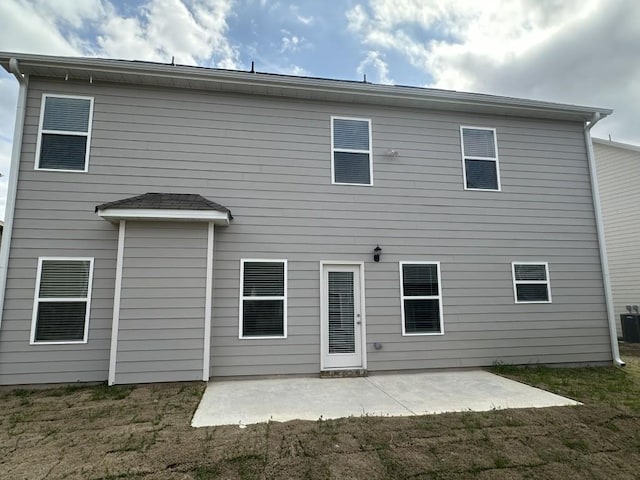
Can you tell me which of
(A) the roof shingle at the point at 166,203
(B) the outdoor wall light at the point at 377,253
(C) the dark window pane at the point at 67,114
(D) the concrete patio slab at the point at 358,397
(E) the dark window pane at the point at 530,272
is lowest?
(D) the concrete patio slab at the point at 358,397

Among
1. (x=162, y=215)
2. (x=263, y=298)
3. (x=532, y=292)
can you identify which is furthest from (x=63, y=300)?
(x=532, y=292)

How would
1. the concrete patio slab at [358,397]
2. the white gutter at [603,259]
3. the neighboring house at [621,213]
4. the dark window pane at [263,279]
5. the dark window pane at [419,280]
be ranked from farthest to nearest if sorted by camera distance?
the neighboring house at [621,213], the white gutter at [603,259], the dark window pane at [419,280], the dark window pane at [263,279], the concrete patio slab at [358,397]

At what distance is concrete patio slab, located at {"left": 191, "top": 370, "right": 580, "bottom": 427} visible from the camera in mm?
4137

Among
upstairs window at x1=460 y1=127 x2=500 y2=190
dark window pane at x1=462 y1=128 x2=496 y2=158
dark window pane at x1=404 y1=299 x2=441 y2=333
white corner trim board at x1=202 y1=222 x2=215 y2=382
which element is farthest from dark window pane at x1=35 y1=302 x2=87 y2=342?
dark window pane at x1=462 y1=128 x2=496 y2=158

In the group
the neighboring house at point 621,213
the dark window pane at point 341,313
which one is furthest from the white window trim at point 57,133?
the neighboring house at point 621,213

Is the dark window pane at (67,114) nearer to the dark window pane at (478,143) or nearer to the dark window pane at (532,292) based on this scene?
the dark window pane at (478,143)

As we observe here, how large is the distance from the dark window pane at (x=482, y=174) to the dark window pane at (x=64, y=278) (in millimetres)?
7124

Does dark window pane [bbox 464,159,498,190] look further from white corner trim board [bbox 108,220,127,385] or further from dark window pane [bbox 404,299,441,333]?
white corner trim board [bbox 108,220,127,385]

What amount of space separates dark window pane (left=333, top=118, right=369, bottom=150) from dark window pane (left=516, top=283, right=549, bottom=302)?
4159mm

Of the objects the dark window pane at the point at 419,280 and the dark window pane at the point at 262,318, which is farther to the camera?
the dark window pane at the point at 419,280

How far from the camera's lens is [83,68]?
5.62 meters

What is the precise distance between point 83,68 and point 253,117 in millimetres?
2767

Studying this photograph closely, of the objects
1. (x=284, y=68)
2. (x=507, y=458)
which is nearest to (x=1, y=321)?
(x=507, y=458)

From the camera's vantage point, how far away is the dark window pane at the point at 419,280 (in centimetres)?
648
